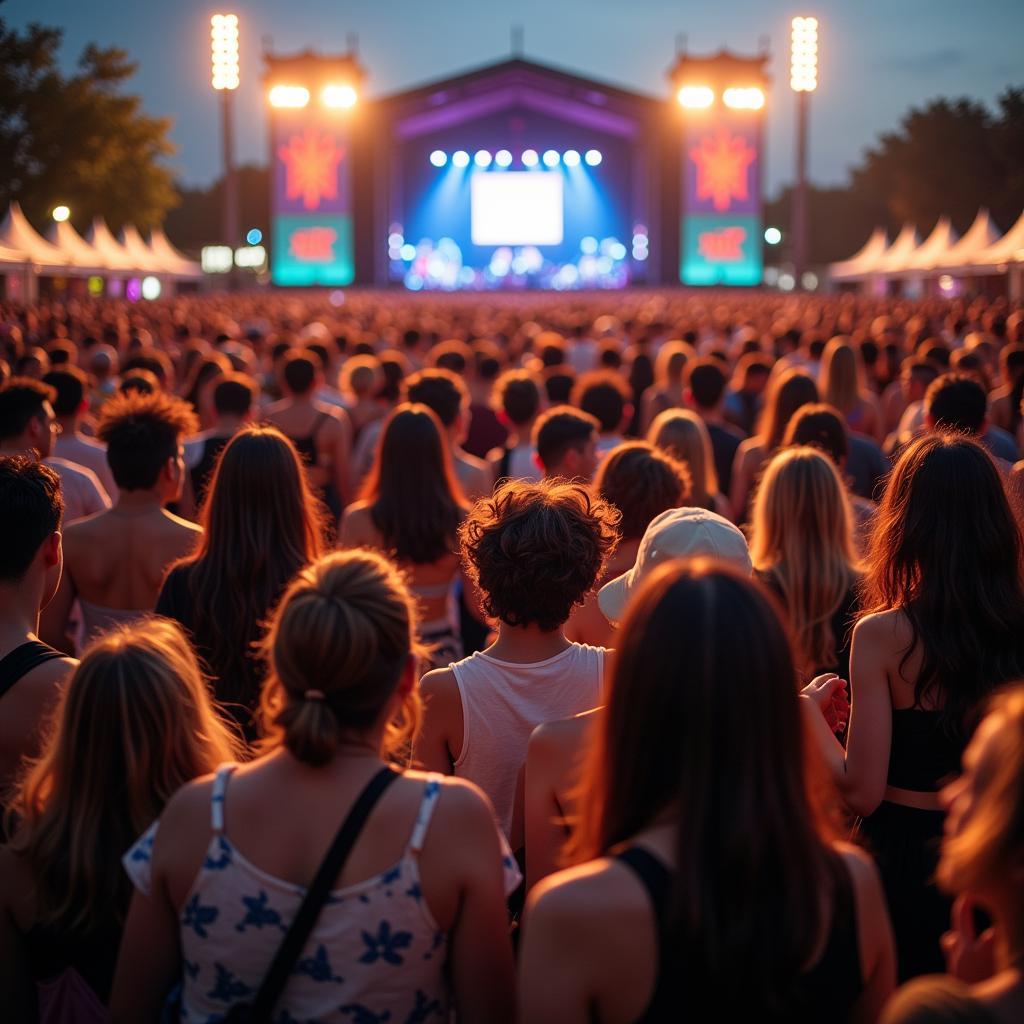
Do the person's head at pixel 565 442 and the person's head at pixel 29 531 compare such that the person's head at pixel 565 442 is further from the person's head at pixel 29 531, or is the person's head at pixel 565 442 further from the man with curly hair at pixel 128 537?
the person's head at pixel 29 531

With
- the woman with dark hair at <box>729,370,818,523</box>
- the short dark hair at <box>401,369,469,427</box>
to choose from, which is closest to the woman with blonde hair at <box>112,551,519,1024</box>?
the short dark hair at <box>401,369,469,427</box>

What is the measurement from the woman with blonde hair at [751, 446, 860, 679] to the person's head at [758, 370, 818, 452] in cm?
241

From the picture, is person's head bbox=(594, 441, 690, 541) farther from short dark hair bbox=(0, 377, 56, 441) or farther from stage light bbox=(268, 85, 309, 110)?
stage light bbox=(268, 85, 309, 110)

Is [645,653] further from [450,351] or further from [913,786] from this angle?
[450,351]

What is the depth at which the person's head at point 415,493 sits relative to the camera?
4.68 m

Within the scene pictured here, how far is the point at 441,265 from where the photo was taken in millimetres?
39688

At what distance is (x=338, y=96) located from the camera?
3828 centimetres

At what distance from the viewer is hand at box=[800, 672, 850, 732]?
2668 mm

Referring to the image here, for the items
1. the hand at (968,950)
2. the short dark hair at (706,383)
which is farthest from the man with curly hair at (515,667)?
the short dark hair at (706,383)

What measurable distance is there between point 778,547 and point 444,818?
2080mm

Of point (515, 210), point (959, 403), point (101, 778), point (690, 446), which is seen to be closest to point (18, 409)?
point (690, 446)

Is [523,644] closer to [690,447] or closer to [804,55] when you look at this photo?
[690,447]

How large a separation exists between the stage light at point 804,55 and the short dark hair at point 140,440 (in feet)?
117

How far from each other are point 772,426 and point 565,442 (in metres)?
1.63
